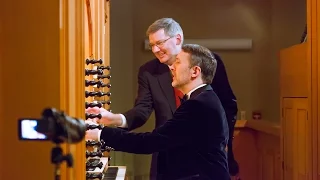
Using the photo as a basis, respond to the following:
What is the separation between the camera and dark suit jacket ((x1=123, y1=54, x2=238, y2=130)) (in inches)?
106

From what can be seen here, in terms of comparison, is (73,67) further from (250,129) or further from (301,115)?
(250,129)

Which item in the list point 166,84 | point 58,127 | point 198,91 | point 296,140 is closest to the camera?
point 58,127

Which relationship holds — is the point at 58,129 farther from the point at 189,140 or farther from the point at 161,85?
the point at 161,85

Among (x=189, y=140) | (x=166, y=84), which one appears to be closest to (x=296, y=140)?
(x=166, y=84)

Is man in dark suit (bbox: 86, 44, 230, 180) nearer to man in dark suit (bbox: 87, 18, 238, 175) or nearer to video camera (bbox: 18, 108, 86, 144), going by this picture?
man in dark suit (bbox: 87, 18, 238, 175)

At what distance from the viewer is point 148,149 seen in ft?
6.29

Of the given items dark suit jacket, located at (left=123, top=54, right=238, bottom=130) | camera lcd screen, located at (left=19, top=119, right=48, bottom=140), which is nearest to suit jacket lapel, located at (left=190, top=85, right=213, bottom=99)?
dark suit jacket, located at (left=123, top=54, right=238, bottom=130)

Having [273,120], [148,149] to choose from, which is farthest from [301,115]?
[273,120]

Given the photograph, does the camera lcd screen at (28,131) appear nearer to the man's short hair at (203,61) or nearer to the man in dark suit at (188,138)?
the man in dark suit at (188,138)

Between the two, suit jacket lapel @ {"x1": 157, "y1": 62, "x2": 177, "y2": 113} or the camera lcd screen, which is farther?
suit jacket lapel @ {"x1": 157, "y1": 62, "x2": 177, "y2": 113}

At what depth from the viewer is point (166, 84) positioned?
2.73m

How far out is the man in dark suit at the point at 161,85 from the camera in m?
2.60

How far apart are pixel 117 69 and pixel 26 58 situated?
419 cm

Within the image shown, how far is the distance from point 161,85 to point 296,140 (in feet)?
4.41
